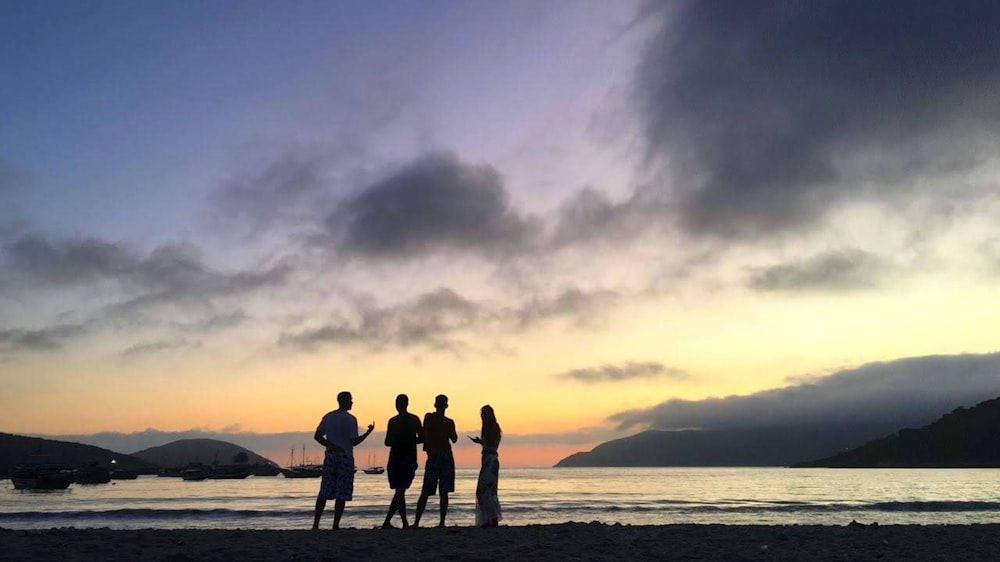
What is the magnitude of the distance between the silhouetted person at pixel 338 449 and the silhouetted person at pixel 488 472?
236cm

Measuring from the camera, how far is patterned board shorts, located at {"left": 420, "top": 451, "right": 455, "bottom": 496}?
1286cm

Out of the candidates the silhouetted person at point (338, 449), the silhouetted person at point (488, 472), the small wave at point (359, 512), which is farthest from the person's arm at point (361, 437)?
the small wave at point (359, 512)

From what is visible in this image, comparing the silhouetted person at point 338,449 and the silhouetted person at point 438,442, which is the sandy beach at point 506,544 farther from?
the silhouetted person at point 438,442

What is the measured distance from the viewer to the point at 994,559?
32.7 ft

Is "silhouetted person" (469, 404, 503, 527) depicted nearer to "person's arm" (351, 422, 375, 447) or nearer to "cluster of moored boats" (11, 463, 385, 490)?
"person's arm" (351, 422, 375, 447)

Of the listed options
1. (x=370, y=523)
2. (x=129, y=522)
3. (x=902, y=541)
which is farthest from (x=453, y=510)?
(x=902, y=541)

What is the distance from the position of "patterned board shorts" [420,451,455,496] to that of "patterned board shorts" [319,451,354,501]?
A: 155 cm

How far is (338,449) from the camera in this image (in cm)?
1191

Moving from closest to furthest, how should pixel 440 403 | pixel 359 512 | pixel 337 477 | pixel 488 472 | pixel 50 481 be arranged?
pixel 337 477
pixel 440 403
pixel 488 472
pixel 359 512
pixel 50 481

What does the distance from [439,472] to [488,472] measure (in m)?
0.99

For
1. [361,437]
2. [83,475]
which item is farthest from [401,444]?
[83,475]

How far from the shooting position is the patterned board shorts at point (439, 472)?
12859mm

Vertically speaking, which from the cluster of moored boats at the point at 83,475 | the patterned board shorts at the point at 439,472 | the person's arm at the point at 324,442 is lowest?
the cluster of moored boats at the point at 83,475

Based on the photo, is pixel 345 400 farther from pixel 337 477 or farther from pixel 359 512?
pixel 359 512
